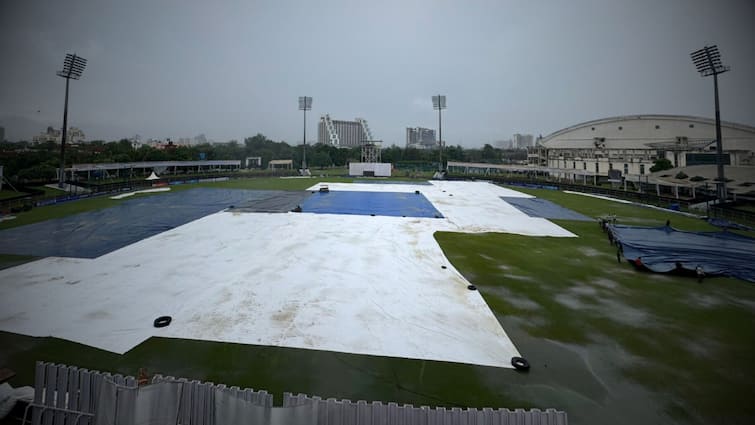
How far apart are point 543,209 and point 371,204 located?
563 inches

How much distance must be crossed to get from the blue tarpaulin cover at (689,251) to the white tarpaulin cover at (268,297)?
8204 millimetres

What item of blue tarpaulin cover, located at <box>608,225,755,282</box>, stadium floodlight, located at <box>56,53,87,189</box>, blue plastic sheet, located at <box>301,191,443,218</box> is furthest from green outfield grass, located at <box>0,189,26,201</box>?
blue tarpaulin cover, located at <box>608,225,755,282</box>

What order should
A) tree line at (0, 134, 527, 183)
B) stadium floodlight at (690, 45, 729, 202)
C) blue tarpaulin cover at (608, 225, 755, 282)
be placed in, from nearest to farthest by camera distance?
1. blue tarpaulin cover at (608, 225, 755, 282)
2. stadium floodlight at (690, 45, 729, 202)
3. tree line at (0, 134, 527, 183)

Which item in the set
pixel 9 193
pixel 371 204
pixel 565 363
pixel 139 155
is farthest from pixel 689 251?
pixel 139 155

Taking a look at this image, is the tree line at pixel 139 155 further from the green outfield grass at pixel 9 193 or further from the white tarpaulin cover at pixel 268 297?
the white tarpaulin cover at pixel 268 297

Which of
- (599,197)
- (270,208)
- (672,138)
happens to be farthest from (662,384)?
(672,138)

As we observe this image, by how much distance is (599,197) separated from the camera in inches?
1363

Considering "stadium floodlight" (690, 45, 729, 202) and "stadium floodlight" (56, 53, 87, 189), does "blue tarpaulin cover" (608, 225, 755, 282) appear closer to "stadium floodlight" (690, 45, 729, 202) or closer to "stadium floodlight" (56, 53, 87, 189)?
Answer: "stadium floodlight" (690, 45, 729, 202)

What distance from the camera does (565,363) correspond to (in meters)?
6.30

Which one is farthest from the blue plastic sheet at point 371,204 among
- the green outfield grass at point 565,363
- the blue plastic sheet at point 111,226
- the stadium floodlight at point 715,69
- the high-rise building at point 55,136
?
the high-rise building at point 55,136

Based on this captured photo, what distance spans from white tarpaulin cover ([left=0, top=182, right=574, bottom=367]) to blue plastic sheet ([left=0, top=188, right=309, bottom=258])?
1428 mm

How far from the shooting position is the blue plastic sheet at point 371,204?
22.7 m

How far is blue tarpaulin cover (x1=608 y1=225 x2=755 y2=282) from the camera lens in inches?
450

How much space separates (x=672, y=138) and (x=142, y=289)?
7465cm
